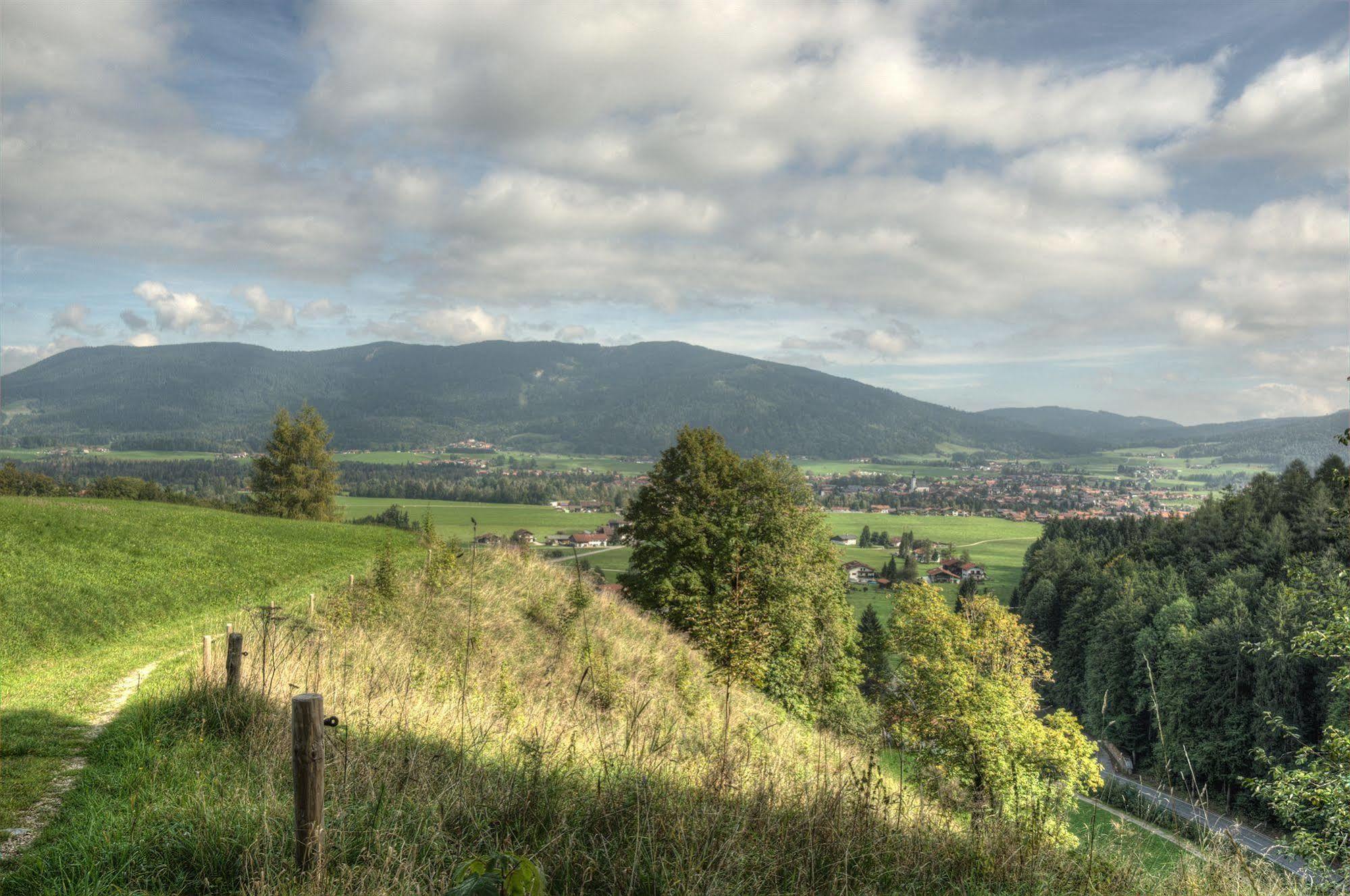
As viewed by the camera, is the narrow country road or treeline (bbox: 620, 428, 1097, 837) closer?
treeline (bbox: 620, 428, 1097, 837)

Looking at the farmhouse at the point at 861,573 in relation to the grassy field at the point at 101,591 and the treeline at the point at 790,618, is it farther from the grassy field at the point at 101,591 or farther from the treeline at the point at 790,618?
the grassy field at the point at 101,591

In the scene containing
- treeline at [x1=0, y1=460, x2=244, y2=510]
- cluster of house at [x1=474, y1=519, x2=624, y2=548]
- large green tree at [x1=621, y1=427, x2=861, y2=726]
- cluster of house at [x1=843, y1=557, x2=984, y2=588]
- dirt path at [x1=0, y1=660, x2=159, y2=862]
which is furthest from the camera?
cluster of house at [x1=843, y1=557, x2=984, y2=588]

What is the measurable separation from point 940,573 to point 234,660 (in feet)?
339

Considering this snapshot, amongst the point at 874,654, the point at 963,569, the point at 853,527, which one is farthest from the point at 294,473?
the point at 853,527

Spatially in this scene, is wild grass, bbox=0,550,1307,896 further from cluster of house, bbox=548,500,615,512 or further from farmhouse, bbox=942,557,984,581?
farmhouse, bbox=942,557,984,581

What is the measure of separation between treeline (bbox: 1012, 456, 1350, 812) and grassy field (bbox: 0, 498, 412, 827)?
90.3 feet

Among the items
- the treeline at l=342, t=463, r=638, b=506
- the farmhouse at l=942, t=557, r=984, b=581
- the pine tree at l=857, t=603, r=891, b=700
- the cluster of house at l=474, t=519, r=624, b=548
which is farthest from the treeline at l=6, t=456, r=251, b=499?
the farmhouse at l=942, t=557, r=984, b=581

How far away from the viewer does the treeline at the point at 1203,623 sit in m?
40.0

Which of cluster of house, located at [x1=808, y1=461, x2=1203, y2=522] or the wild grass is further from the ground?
the wild grass

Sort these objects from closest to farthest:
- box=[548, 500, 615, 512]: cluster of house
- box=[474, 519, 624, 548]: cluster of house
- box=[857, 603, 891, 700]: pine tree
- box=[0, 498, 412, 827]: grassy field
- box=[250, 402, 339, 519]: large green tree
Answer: box=[0, 498, 412, 827]: grassy field → box=[474, 519, 624, 548]: cluster of house → box=[857, 603, 891, 700]: pine tree → box=[250, 402, 339, 519]: large green tree → box=[548, 500, 615, 512]: cluster of house

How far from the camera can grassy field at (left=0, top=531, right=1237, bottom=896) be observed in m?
3.79

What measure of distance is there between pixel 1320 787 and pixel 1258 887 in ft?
30.2

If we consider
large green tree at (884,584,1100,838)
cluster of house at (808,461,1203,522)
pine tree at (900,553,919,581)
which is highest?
large green tree at (884,584,1100,838)

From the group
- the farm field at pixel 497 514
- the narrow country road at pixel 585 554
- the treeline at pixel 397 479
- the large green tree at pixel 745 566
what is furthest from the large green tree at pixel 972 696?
the treeline at pixel 397 479
